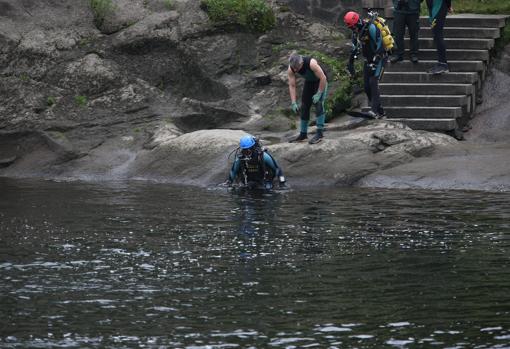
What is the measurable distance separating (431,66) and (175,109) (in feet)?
18.5

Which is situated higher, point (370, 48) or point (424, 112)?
point (370, 48)

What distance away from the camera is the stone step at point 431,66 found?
25016mm

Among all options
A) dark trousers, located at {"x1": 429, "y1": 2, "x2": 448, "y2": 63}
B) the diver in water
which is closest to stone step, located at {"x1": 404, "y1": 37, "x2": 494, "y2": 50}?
dark trousers, located at {"x1": 429, "y1": 2, "x2": 448, "y2": 63}

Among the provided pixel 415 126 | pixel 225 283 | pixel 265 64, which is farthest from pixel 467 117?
pixel 225 283

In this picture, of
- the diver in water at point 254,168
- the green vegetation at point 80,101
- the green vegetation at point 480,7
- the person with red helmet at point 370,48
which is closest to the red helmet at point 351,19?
the person with red helmet at point 370,48

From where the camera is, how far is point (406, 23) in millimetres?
24703

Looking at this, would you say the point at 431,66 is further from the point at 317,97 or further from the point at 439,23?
the point at 317,97

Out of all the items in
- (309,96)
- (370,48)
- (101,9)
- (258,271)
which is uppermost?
(101,9)

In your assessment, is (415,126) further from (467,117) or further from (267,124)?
(267,124)

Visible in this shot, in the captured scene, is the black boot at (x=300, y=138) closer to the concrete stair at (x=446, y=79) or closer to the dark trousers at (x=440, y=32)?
the concrete stair at (x=446, y=79)

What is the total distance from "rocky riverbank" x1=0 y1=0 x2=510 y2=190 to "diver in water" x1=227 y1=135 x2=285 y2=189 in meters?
0.59

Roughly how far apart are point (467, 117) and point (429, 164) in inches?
131

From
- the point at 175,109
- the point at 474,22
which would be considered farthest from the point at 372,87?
the point at 175,109

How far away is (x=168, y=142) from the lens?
24.3 meters
